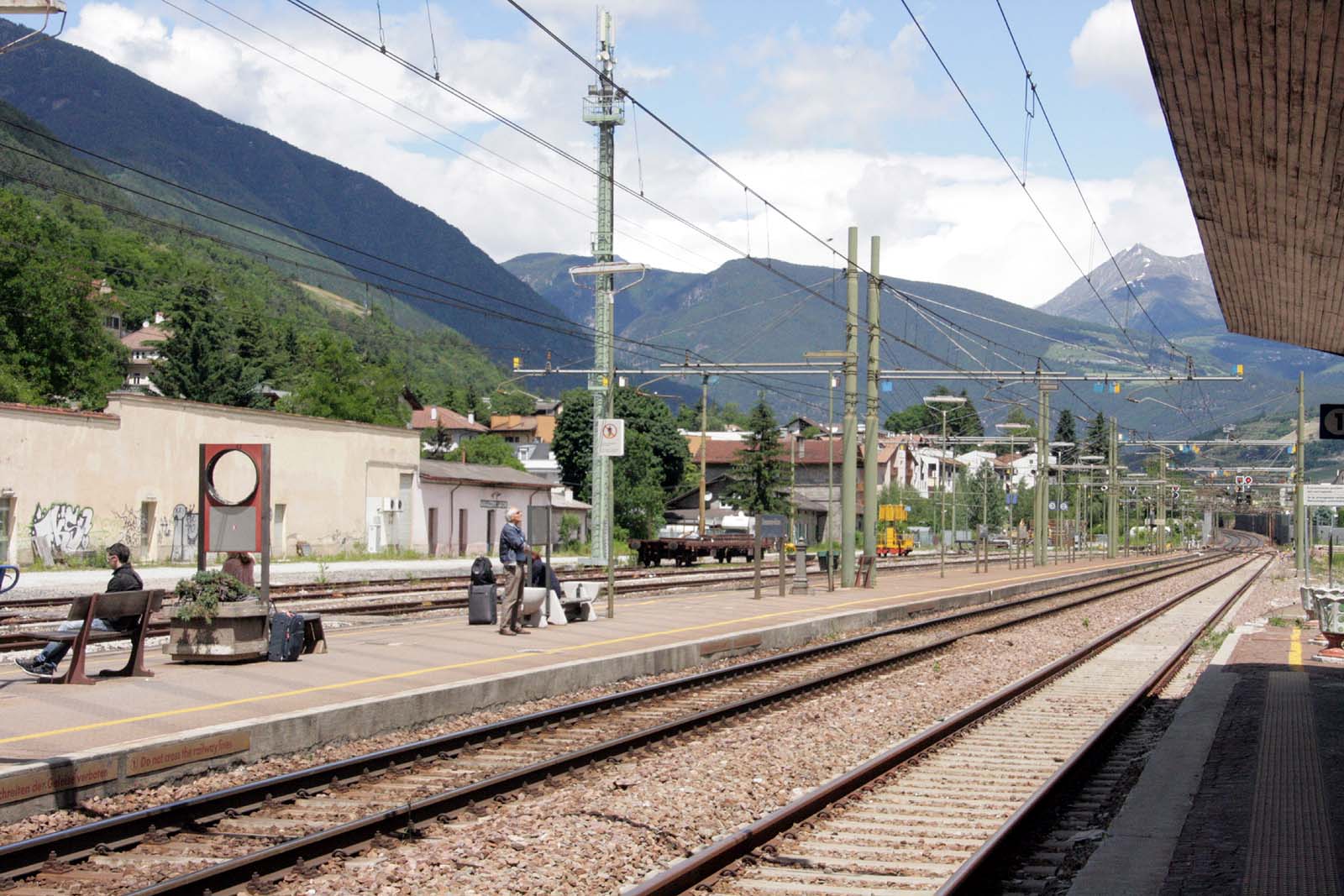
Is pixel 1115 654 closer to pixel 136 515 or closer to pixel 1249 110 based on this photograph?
pixel 1249 110

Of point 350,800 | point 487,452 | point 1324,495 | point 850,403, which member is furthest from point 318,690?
point 487,452

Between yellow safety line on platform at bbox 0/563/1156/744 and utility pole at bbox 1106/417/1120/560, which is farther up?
utility pole at bbox 1106/417/1120/560

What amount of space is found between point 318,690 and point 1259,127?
9.31 meters

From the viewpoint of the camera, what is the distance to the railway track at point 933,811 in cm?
767

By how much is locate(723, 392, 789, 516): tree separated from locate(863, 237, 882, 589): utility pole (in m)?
63.2

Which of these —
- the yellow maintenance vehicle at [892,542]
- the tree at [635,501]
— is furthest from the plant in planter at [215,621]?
the yellow maintenance vehicle at [892,542]

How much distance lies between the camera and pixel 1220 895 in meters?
6.98

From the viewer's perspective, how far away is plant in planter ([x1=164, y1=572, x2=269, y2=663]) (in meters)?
14.5

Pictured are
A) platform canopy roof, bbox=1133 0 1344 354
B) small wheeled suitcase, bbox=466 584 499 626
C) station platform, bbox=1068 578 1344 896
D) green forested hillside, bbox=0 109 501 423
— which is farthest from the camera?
green forested hillside, bbox=0 109 501 423

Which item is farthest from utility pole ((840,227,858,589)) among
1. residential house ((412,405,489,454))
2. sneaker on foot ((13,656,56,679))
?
residential house ((412,405,489,454))

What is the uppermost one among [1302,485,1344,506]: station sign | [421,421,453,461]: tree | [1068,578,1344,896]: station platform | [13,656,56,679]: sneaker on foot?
[421,421,453,461]: tree

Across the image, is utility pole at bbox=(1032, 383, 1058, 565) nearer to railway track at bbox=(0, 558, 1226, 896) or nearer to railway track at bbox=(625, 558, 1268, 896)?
railway track at bbox=(625, 558, 1268, 896)

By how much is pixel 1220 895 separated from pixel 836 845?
2.38m

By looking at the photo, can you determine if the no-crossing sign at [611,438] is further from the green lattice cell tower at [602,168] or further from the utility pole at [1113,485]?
the utility pole at [1113,485]
